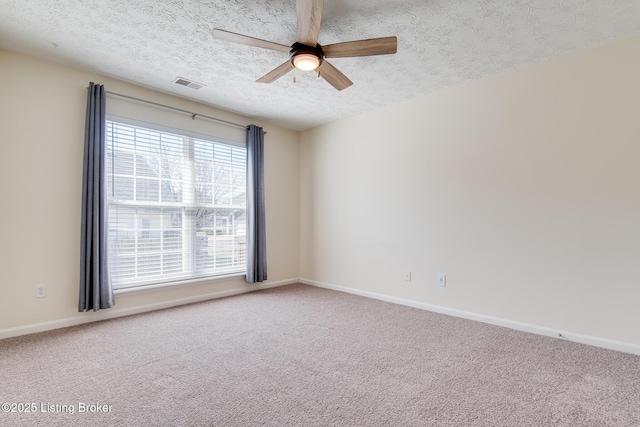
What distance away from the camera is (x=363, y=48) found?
210 centimetres

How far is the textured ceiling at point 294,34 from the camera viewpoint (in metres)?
2.10

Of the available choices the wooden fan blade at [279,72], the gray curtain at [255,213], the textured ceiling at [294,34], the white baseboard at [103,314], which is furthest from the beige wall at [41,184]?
the wooden fan blade at [279,72]

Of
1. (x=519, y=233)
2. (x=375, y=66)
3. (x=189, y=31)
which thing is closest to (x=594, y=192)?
(x=519, y=233)

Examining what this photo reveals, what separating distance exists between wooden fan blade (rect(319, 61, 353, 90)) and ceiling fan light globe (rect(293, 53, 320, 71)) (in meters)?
0.10

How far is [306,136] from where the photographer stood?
5008 millimetres

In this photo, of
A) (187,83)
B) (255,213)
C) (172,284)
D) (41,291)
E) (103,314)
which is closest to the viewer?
(41,291)

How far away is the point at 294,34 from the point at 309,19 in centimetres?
62

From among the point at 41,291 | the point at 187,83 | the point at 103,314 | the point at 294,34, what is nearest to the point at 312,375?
Answer: the point at 103,314

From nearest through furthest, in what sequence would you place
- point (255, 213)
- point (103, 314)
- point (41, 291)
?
point (41, 291), point (103, 314), point (255, 213)

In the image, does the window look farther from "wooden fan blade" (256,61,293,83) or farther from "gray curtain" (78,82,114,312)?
"wooden fan blade" (256,61,293,83)

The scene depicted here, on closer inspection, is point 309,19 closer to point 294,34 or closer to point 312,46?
point 312,46

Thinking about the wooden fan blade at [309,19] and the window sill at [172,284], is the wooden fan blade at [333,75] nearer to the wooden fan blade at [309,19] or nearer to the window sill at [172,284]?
the wooden fan blade at [309,19]

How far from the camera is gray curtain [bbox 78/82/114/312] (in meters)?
2.94

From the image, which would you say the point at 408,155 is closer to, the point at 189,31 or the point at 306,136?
the point at 306,136
